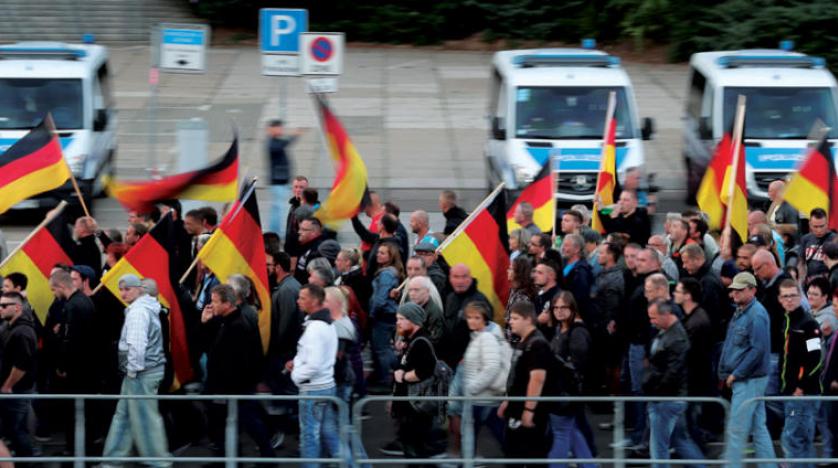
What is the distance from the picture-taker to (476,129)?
27109 millimetres

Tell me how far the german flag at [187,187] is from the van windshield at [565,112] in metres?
6.63

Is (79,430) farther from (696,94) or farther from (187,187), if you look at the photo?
(696,94)

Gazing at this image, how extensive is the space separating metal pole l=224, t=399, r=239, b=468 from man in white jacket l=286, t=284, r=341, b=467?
48 centimetres

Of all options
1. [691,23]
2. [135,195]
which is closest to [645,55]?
[691,23]

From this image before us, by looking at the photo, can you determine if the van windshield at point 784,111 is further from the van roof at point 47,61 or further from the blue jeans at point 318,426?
the blue jeans at point 318,426

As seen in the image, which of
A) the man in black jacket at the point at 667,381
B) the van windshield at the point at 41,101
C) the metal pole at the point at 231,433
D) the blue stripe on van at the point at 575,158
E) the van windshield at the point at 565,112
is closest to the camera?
the metal pole at the point at 231,433

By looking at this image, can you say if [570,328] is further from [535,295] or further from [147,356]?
[147,356]

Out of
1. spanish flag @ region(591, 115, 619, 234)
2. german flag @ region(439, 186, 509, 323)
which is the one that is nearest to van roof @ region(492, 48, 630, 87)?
spanish flag @ region(591, 115, 619, 234)

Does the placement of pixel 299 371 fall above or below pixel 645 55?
above

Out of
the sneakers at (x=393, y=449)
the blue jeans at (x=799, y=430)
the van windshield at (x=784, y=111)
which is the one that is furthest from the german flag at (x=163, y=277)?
the van windshield at (x=784, y=111)

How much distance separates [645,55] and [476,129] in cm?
716

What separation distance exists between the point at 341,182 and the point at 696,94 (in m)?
8.50

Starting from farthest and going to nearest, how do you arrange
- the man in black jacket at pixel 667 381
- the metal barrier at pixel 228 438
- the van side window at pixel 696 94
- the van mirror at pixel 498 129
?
the van side window at pixel 696 94 < the van mirror at pixel 498 129 < the man in black jacket at pixel 667 381 < the metal barrier at pixel 228 438

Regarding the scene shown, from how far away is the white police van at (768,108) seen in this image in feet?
64.9
